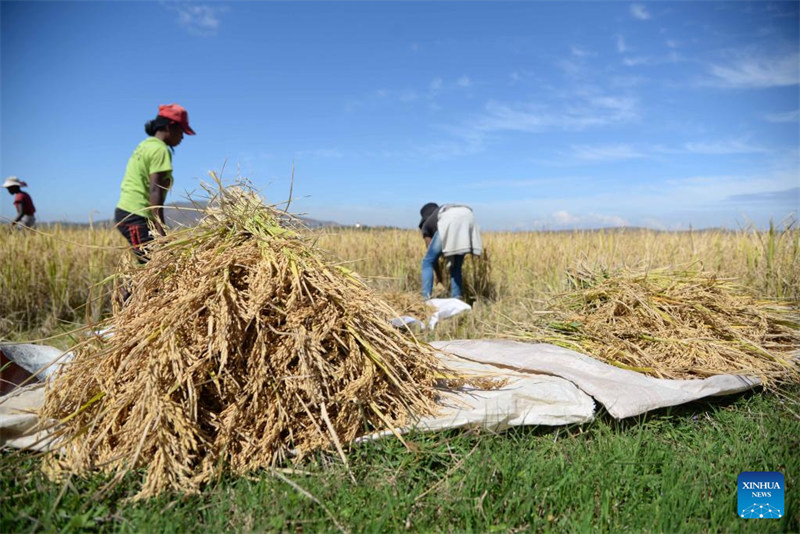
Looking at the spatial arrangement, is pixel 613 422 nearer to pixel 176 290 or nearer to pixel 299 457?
pixel 299 457

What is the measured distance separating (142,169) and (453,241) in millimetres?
3764

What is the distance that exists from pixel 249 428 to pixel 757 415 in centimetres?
254

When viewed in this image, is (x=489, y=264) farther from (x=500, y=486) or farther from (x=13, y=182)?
(x=13, y=182)

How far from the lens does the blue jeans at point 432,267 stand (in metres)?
6.26

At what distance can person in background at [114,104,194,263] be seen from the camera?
3.61 metres

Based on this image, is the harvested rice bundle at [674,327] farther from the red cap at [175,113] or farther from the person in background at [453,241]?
the red cap at [175,113]

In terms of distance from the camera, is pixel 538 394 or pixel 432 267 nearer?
pixel 538 394

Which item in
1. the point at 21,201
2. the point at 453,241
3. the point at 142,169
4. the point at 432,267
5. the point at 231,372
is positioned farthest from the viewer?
the point at 21,201

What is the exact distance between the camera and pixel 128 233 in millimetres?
3695

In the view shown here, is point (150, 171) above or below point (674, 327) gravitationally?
above

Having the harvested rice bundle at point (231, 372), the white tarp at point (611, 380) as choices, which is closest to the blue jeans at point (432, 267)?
the white tarp at point (611, 380)

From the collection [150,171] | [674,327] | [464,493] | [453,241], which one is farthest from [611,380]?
[453,241]

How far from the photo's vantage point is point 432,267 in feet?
20.9

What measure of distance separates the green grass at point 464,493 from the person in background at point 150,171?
230cm
